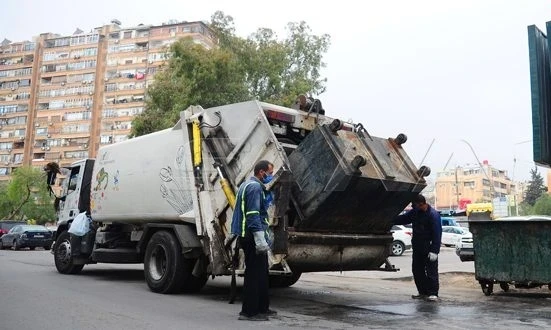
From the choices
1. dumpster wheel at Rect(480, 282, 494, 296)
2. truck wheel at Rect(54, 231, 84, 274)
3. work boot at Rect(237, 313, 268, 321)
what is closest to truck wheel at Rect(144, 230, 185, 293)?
work boot at Rect(237, 313, 268, 321)

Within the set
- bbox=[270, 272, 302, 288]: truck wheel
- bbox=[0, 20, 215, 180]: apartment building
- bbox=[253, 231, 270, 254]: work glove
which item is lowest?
bbox=[270, 272, 302, 288]: truck wheel

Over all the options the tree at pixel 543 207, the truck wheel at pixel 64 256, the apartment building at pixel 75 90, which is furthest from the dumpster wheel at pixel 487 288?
the tree at pixel 543 207

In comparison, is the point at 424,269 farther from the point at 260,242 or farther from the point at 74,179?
the point at 74,179

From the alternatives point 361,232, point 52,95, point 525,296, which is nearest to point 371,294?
point 361,232

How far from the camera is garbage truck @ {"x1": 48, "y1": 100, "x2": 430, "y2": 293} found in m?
6.68

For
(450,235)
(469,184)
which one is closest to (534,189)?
(469,184)

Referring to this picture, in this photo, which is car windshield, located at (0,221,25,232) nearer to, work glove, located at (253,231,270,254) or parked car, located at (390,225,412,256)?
parked car, located at (390,225,412,256)

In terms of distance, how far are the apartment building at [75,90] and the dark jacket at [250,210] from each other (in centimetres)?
6472

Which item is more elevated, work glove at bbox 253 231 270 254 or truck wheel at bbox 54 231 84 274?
work glove at bbox 253 231 270 254

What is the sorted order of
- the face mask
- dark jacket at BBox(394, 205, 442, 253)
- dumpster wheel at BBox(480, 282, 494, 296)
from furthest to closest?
dumpster wheel at BBox(480, 282, 494, 296), dark jacket at BBox(394, 205, 442, 253), the face mask

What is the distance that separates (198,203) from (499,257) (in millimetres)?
5071

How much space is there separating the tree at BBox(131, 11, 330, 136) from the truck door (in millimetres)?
11464

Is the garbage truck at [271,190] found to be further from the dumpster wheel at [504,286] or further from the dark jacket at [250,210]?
the dumpster wheel at [504,286]

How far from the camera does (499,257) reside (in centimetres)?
893
